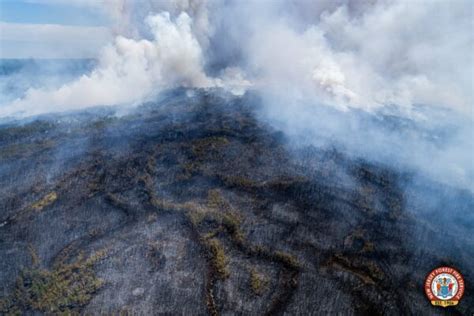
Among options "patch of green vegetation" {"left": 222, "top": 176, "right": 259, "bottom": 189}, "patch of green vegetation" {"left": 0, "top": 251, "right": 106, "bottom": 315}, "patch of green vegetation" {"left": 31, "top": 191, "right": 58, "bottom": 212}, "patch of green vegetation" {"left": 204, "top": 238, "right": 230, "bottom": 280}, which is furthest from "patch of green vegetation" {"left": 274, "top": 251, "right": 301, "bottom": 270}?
"patch of green vegetation" {"left": 31, "top": 191, "right": 58, "bottom": 212}

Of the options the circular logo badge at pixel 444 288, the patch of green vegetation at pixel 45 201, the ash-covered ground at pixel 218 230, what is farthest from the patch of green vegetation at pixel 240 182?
the circular logo badge at pixel 444 288

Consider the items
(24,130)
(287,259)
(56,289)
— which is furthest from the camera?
(24,130)

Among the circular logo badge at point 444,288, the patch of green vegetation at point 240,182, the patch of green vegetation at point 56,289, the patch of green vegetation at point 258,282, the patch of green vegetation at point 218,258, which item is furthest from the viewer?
the patch of green vegetation at point 240,182

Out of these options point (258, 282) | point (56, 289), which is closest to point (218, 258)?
point (258, 282)

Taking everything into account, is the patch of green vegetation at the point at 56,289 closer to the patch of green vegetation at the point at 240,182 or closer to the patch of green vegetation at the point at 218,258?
the patch of green vegetation at the point at 218,258

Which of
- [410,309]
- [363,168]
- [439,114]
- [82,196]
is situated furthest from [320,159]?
[439,114]

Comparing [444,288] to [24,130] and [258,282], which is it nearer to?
[258,282]

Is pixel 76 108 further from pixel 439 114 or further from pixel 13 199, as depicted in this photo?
pixel 439 114
